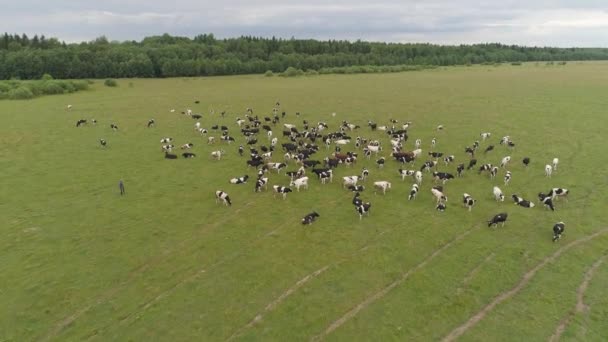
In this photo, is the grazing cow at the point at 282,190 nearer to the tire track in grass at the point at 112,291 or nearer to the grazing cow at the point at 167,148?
the tire track in grass at the point at 112,291

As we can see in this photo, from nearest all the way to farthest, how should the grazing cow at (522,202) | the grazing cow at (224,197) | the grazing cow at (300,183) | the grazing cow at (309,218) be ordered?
the grazing cow at (309,218), the grazing cow at (522,202), the grazing cow at (224,197), the grazing cow at (300,183)

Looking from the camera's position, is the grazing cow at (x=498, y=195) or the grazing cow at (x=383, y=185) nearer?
the grazing cow at (x=498, y=195)

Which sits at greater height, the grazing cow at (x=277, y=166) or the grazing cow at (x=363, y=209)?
the grazing cow at (x=277, y=166)

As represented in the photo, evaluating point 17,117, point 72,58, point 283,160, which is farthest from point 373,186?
point 72,58

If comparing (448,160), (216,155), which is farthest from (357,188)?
(216,155)

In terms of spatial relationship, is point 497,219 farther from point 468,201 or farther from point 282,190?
point 282,190

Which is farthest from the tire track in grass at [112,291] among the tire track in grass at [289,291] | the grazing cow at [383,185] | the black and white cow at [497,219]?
the black and white cow at [497,219]
